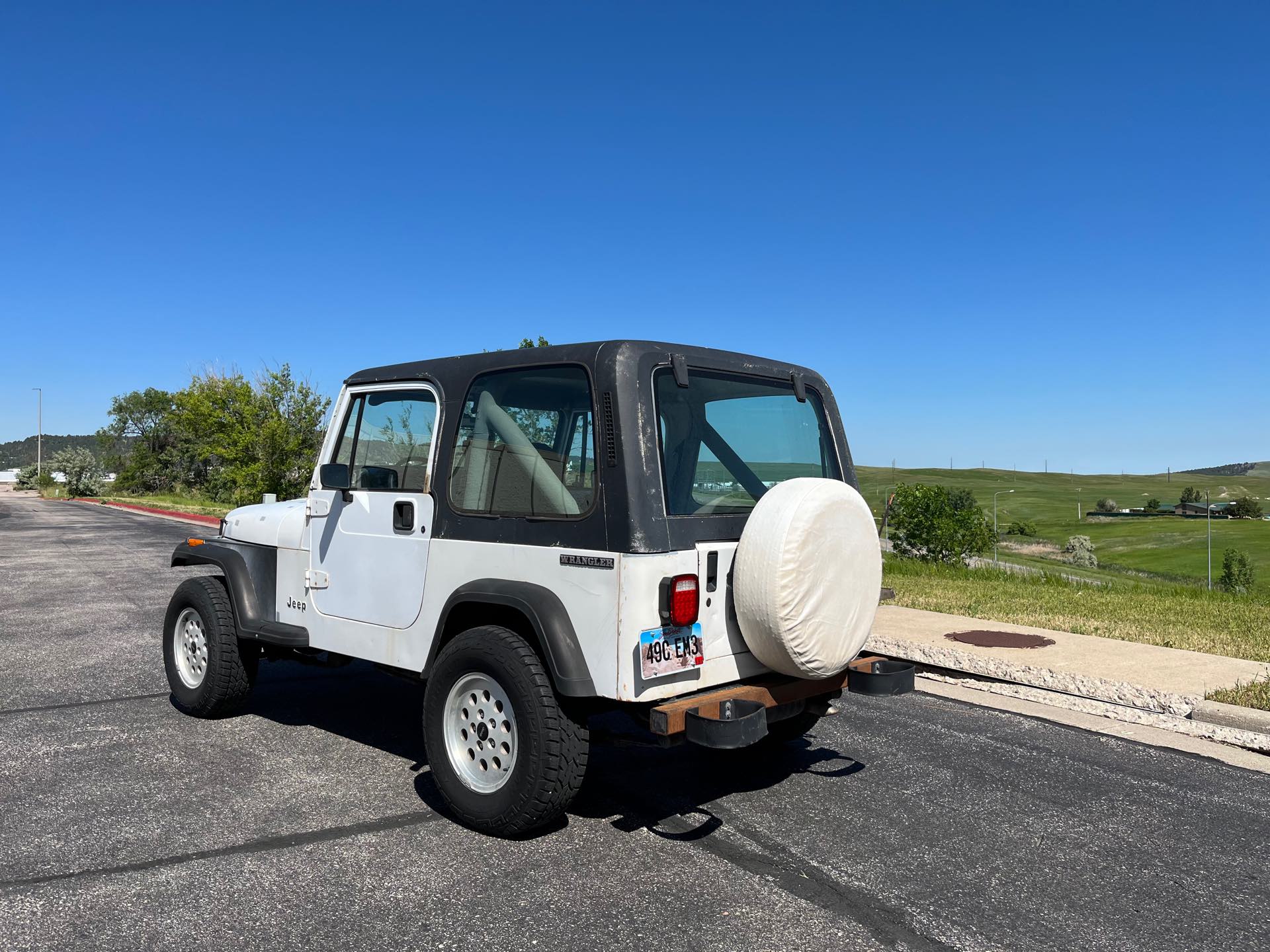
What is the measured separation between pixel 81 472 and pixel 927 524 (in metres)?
59.0

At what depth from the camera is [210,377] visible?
4672cm

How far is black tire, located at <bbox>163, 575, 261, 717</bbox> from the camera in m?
5.80

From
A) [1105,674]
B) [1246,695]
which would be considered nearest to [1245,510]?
[1105,674]

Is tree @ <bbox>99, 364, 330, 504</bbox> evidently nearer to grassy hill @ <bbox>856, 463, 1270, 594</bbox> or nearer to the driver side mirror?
the driver side mirror

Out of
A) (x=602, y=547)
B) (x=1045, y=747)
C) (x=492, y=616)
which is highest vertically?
(x=602, y=547)

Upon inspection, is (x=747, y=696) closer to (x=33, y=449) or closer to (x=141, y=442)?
(x=141, y=442)

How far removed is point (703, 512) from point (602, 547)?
56 cm

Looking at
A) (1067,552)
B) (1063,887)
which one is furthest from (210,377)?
(1067,552)

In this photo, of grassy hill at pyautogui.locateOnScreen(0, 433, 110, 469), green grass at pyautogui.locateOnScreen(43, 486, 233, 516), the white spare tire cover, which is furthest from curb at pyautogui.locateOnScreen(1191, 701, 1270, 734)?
grassy hill at pyautogui.locateOnScreen(0, 433, 110, 469)

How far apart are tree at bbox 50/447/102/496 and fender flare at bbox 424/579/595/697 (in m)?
69.4

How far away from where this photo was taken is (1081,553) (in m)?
103

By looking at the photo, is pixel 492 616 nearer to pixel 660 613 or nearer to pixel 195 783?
pixel 660 613

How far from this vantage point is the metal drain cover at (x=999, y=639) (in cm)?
841

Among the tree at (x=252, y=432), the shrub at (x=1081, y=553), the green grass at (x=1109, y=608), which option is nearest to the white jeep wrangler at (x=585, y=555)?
the green grass at (x=1109, y=608)
